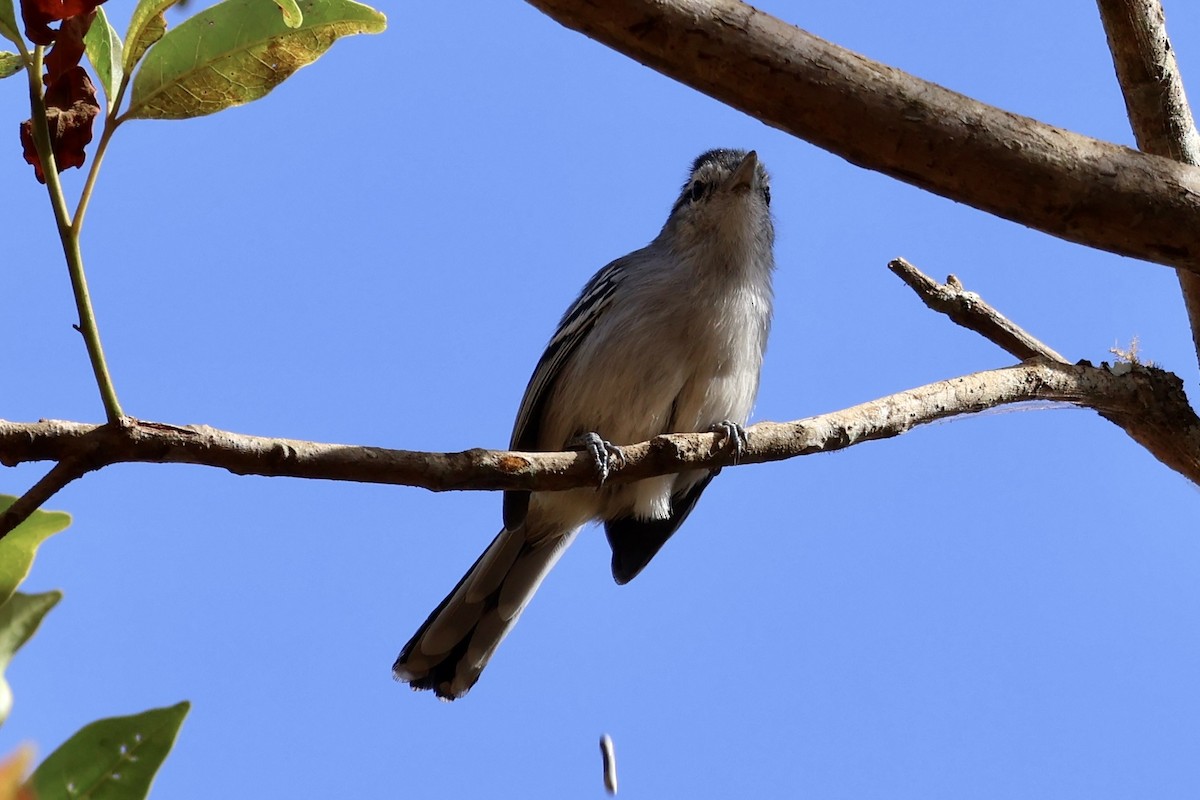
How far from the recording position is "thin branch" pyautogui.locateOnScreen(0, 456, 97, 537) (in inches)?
68.8

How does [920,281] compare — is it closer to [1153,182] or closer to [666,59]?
[1153,182]

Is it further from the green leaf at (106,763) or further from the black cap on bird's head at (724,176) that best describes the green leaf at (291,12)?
the black cap on bird's head at (724,176)

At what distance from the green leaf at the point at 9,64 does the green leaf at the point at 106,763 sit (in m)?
1.17

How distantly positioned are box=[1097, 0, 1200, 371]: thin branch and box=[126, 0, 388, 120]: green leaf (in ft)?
10.0

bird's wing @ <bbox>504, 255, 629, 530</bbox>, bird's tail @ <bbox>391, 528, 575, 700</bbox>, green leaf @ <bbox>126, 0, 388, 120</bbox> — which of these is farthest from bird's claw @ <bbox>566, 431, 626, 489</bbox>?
bird's wing @ <bbox>504, 255, 629, 530</bbox>

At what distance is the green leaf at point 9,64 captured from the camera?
1979mm

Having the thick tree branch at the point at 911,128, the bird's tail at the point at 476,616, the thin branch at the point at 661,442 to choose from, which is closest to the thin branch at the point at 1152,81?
the thin branch at the point at 661,442

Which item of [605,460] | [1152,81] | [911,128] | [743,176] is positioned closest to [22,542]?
[605,460]

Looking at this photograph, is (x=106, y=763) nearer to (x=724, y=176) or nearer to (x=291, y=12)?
(x=291, y=12)

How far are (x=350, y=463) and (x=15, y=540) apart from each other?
79 cm

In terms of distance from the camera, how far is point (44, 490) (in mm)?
1902

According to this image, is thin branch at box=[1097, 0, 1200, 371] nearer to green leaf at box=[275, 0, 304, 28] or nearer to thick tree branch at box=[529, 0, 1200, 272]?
thick tree branch at box=[529, 0, 1200, 272]

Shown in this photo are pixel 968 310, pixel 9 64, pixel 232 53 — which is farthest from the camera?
pixel 968 310

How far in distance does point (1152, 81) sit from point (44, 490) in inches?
155
